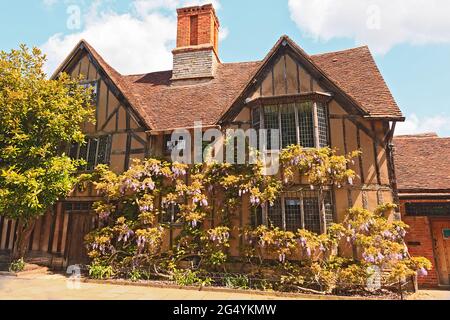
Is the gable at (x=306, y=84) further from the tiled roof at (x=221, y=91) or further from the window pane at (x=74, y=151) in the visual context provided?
the window pane at (x=74, y=151)

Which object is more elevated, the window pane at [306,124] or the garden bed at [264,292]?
the window pane at [306,124]

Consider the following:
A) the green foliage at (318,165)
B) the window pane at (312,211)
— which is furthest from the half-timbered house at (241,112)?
the green foliage at (318,165)

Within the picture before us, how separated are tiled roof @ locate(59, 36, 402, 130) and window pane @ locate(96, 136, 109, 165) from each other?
5.85 feet

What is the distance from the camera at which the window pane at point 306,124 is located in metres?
9.37

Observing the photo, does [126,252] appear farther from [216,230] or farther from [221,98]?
[221,98]

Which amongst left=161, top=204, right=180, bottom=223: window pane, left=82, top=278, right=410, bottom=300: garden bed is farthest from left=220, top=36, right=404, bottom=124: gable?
left=82, top=278, right=410, bottom=300: garden bed

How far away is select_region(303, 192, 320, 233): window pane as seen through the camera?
28.7 feet

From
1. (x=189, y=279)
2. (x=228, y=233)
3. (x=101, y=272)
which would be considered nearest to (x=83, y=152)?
(x=101, y=272)

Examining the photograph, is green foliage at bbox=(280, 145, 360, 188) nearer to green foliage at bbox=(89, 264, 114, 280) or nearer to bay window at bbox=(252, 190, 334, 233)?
bay window at bbox=(252, 190, 334, 233)

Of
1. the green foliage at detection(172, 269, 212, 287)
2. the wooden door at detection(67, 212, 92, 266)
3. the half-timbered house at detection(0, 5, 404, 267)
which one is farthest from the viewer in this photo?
the wooden door at detection(67, 212, 92, 266)

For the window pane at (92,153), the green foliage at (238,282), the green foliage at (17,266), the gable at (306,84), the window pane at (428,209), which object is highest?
the gable at (306,84)

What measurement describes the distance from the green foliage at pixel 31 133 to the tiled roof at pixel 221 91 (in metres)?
2.38

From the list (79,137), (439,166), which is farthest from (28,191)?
(439,166)

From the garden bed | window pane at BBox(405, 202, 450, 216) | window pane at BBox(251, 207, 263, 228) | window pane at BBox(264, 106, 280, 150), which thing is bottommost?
the garden bed
